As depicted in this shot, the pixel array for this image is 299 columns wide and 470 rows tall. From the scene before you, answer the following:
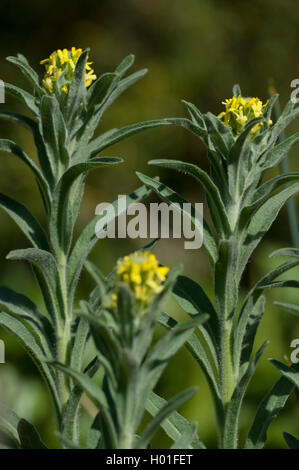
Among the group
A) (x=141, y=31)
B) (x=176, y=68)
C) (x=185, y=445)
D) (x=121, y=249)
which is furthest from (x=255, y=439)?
(x=141, y=31)

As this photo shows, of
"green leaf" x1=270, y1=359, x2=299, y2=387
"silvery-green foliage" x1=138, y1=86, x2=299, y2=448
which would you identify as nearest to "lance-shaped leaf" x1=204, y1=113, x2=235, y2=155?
"silvery-green foliage" x1=138, y1=86, x2=299, y2=448

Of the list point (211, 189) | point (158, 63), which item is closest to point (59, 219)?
point (211, 189)

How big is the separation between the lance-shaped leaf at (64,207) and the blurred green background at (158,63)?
2.70m

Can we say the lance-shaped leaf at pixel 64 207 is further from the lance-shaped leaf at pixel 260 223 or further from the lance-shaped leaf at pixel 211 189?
the lance-shaped leaf at pixel 260 223

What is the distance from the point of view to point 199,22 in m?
4.67

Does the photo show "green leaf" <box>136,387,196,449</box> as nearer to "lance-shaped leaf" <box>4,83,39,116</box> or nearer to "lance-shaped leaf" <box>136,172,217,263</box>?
"lance-shaped leaf" <box>136,172,217,263</box>

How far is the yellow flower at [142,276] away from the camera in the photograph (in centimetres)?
74

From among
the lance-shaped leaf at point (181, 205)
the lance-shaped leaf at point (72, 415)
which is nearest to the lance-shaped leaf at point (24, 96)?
the lance-shaped leaf at point (181, 205)

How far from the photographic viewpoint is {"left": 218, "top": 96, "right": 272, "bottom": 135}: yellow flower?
3.22 feet

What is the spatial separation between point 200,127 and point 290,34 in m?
4.06

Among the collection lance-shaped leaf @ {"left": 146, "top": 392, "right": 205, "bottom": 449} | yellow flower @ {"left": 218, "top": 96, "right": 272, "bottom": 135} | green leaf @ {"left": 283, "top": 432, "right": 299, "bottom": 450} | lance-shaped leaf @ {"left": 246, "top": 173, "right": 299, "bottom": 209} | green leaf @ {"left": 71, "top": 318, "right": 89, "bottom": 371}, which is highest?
yellow flower @ {"left": 218, "top": 96, "right": 272, "bottom": 135}

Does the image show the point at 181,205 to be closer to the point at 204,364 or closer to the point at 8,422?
the point at 204,364

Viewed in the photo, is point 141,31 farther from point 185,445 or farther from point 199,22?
point 185,445

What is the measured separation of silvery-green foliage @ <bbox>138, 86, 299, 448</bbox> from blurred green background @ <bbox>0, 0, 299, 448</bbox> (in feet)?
8.88
